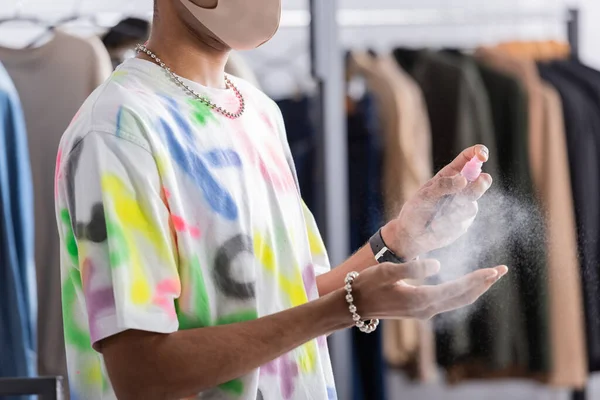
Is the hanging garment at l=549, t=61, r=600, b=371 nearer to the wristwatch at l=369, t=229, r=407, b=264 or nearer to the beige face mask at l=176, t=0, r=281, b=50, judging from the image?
the wristwatch at l=369, t=229, r=407, b=264

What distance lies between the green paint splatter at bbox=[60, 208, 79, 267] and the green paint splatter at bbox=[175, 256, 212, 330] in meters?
0.10

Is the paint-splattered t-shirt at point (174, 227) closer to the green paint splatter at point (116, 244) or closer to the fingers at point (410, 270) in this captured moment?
the green paint splatter at point (116, 244)

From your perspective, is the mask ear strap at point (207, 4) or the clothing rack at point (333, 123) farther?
the clothing rack at point (333, 123)

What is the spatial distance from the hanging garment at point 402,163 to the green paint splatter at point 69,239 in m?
0.88

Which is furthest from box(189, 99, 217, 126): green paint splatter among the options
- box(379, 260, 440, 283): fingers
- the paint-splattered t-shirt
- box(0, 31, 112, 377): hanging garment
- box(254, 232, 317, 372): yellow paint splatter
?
box(0, 31, 112, 377): hanging garment

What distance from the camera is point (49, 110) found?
52.1 inches

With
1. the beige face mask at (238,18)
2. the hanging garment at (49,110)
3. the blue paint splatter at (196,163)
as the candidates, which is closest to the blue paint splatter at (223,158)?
the blue paint splatter at (196,163)

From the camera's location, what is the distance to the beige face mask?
0.68m

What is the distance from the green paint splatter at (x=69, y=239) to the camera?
0.64 metres

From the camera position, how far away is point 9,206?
4.16ft

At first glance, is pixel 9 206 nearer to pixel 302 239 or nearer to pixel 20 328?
pixel 20 328

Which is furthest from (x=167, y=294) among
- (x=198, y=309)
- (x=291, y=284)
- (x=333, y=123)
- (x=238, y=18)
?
(x=333, y=123)

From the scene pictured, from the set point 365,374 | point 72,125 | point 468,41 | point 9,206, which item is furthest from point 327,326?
point 468,41

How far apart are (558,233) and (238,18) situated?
0.92 metres
